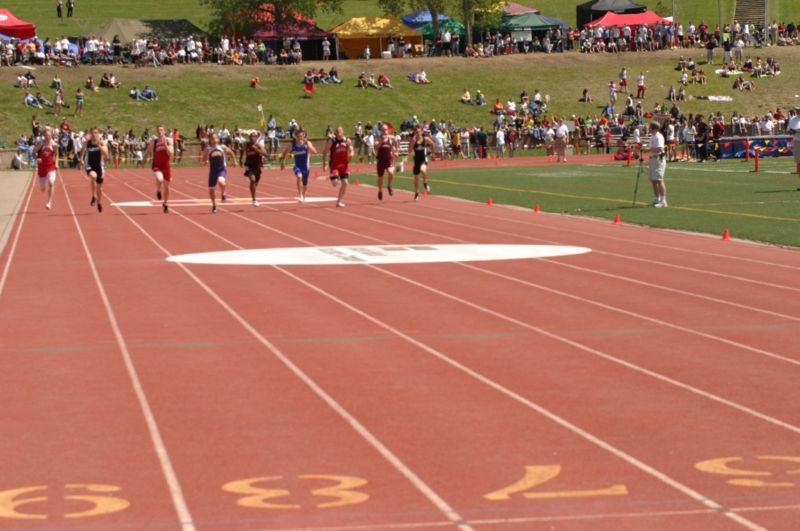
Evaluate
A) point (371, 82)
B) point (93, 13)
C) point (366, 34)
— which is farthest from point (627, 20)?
point (93, 13)

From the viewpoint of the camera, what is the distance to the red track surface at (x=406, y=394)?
7277 millimetres

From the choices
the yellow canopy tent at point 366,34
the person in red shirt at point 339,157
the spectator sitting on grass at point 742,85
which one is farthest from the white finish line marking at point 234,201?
the spectator sitting on grass at point 742,85

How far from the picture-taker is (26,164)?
60.7 meters

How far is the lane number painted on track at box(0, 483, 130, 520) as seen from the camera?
23.1 feet

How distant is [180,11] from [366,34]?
2451 cm

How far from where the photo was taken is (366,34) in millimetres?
85438

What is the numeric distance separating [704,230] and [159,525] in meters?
18.8

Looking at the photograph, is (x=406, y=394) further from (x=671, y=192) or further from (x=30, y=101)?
(x=30, y=101)

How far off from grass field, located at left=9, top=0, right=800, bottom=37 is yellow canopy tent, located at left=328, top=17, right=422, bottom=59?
691 cm

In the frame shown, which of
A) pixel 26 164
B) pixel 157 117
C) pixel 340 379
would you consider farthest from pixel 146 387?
pixel 157 117

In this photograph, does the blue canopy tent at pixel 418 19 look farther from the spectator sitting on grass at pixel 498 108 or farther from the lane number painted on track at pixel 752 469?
the lane number painted on track at pixel 752 469

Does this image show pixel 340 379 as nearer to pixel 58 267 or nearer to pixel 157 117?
pixel 58 267

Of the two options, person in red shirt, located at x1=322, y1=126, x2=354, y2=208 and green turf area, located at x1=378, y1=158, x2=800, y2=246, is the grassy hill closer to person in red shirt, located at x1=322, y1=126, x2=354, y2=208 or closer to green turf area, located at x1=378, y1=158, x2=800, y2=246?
green turf area, located at x1=378, y1=158, x2=800, y2=246

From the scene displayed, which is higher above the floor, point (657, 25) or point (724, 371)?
point (657, 25)
